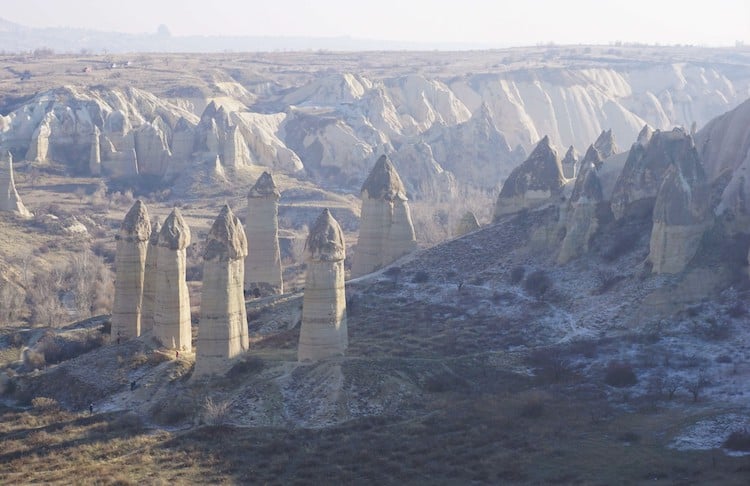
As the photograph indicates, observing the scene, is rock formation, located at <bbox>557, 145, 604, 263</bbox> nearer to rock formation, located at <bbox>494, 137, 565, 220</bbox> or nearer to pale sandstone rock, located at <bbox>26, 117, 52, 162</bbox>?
rock formation, located at <bbox>494, 137, 565, 220</bbox>

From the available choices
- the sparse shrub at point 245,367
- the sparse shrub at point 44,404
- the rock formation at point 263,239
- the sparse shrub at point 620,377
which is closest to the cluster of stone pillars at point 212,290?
the sparse shrub at point 245,367

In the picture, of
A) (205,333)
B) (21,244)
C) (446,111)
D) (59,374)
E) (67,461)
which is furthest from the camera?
(446,111)

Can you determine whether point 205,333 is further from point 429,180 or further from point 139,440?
point 429,180

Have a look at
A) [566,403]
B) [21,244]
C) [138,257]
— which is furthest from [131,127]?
[566,403]

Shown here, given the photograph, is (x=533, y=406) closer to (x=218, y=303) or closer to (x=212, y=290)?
(x=218, y=303)

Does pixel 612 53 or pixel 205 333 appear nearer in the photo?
pixel 205 333

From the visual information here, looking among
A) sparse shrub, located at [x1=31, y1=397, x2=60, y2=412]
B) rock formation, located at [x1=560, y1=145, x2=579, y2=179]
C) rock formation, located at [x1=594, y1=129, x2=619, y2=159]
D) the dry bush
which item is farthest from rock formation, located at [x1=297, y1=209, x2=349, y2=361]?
rock formation, located at [x1=594, y1=129, x2=619, y2=159]
